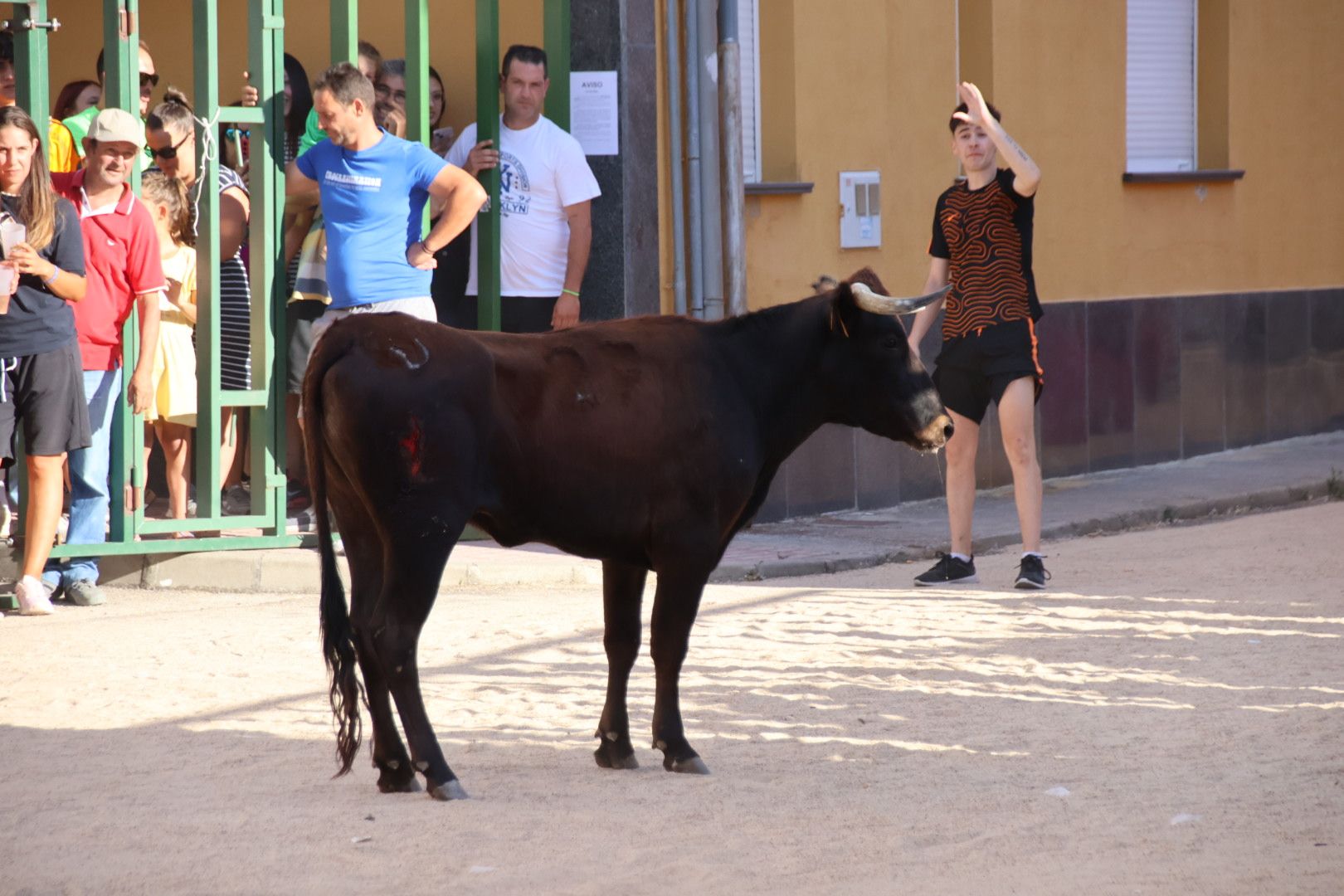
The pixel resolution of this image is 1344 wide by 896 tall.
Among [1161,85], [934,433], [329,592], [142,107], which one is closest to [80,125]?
[142,107]

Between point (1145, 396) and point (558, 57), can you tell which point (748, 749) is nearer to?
point (558, 57)

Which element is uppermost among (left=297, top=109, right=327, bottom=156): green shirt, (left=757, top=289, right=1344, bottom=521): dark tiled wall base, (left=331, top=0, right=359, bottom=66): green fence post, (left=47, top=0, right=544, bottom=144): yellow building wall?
(left=47, top=0, right=544, bottom=144): yellow building wall

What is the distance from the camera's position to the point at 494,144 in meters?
10.2

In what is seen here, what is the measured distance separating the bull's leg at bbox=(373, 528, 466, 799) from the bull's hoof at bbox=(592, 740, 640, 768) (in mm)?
572

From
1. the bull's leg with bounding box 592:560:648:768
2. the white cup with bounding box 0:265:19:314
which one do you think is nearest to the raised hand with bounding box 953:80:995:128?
the bull's leg with bounding box 592:560:648:768

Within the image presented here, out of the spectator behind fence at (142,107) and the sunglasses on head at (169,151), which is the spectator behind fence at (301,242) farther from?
the spectator behind fence at (142,107)

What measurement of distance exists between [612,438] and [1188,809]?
1.92m

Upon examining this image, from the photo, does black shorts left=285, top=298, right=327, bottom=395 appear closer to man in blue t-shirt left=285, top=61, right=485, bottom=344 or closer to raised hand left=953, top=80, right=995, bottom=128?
man in blue t-shirt left=285, top=61, right=485, bottom=344

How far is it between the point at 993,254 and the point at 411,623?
14.8 ft

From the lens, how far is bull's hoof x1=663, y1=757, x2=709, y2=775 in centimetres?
595

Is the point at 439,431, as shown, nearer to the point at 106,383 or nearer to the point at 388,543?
the point at 388,543

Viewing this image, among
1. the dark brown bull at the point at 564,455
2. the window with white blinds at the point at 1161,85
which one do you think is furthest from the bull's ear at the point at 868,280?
the window with white blinds at the point at 1161,85

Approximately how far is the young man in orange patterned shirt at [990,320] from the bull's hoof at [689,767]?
359 cm

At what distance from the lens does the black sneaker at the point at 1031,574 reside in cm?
922
